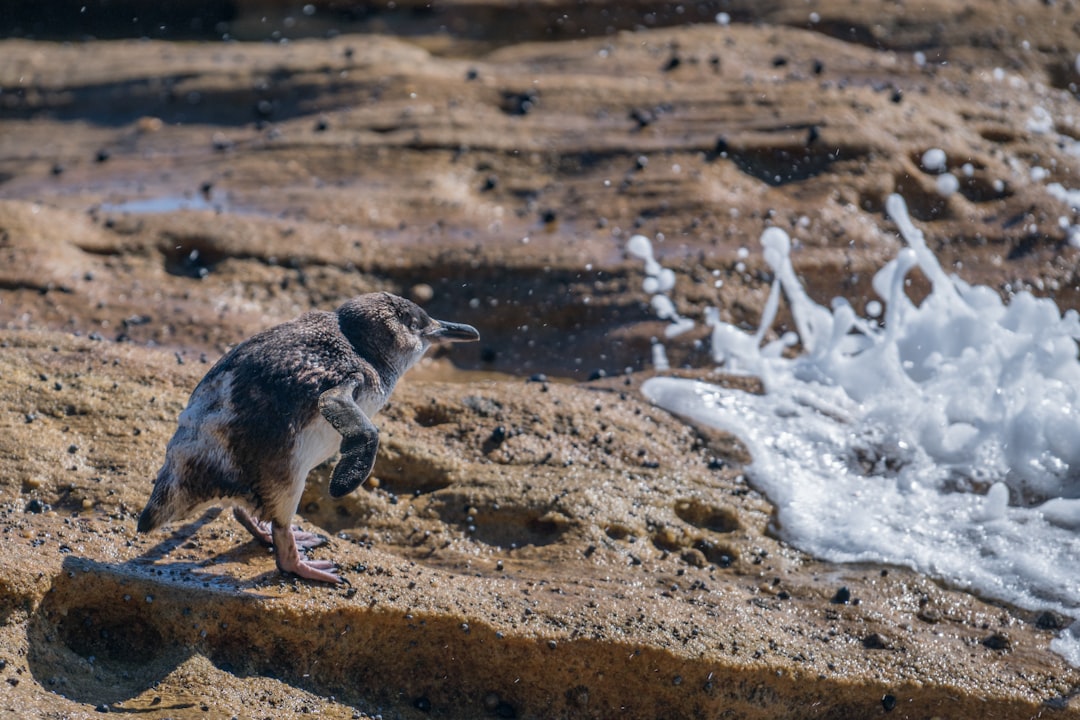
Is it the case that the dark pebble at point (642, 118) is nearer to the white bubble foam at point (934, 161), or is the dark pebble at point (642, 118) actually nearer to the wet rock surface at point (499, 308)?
the wet rock surface at point (499, 308)

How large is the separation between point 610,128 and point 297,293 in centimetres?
361

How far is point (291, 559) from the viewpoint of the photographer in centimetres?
555

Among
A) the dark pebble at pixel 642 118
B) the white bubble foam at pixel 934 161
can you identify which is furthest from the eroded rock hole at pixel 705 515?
the white bubble foam at pixel 934 161

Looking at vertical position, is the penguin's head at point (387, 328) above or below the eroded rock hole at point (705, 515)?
above

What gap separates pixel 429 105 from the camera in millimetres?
11859

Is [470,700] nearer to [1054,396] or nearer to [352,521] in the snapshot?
[352,521]

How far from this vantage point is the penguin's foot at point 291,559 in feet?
18.1

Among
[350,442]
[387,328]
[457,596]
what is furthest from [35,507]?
[457,596]

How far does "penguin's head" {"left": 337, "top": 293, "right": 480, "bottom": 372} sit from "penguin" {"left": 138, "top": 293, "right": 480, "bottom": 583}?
0.91 ft

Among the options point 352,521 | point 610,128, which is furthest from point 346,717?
point 610,128

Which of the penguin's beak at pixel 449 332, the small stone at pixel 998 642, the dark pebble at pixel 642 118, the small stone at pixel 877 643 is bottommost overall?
the small stone at pixel 998 642

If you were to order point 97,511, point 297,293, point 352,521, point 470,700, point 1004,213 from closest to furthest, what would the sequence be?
point 470,700, point 97,511, point 352,521, point 297,293, point 1004,213

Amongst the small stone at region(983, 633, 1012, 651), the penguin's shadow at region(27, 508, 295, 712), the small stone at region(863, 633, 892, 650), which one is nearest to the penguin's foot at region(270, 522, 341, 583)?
the penguin's shadow at region(27, 508, 295, 712)

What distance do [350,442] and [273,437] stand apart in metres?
0.40
